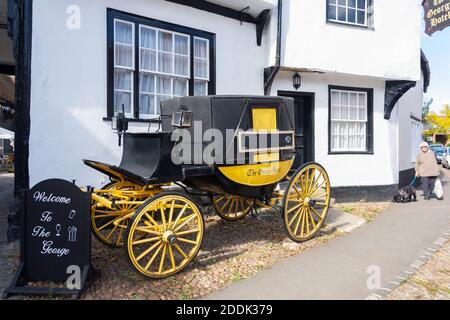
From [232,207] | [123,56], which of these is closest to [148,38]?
[123,56]

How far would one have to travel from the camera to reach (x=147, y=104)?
630cm

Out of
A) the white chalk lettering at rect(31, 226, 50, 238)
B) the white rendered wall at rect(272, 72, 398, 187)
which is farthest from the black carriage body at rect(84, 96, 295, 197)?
the white rendered wall at rect(272, 72, 398, 187)

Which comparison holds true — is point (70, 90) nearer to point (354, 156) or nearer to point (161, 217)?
point (161, 217)

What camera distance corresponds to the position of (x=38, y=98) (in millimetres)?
5152

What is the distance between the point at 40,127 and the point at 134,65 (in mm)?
1882

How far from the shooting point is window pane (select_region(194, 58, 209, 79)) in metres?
6.80

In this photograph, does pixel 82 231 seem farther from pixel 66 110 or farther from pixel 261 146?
pixel 66 110

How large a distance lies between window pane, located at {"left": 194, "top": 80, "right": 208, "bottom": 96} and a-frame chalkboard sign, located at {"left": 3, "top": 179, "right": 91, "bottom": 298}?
13.0 feet

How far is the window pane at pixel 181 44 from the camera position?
6531 mm

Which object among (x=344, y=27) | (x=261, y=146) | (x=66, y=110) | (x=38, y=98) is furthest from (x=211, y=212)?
(x=344, y=27)

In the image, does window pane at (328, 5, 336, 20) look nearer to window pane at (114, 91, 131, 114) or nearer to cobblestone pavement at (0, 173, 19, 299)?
window pane at (114, 91, 131, 114)

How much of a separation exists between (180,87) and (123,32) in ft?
4.60

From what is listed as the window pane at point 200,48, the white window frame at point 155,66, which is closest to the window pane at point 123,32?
the white window frame at point 155,66

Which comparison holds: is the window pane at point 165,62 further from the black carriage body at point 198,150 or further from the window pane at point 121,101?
the black carriage body at point 198,150
